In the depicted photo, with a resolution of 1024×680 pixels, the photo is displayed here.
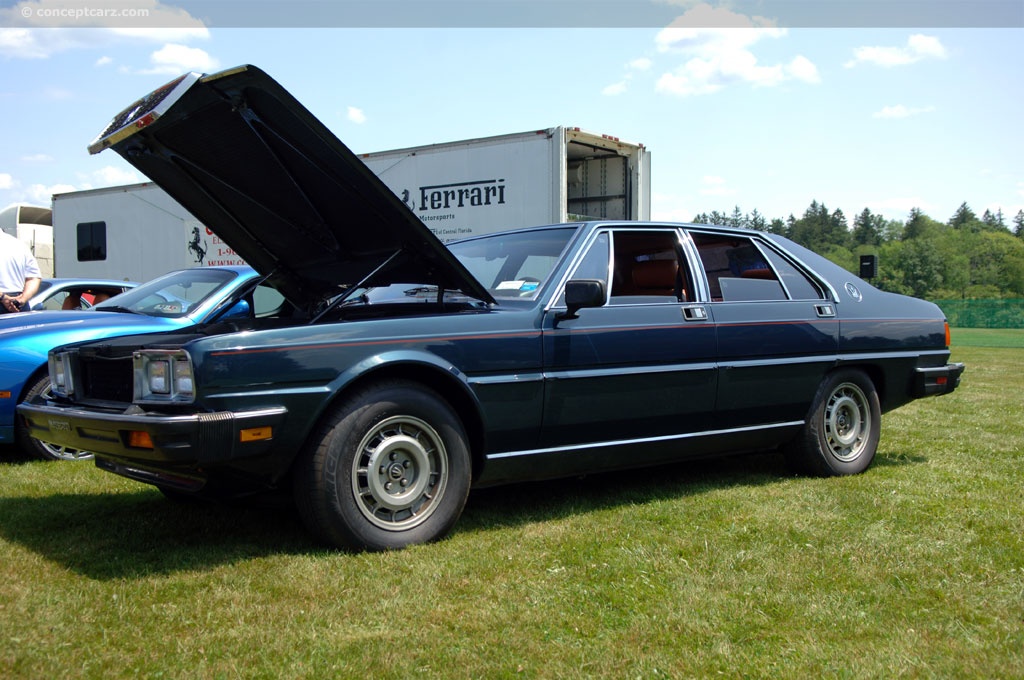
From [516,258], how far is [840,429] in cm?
250

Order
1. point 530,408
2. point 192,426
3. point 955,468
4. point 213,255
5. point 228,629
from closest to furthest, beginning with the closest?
1. point 228,629
2. point 192,426
3. point 530,408
4. point 955,468
5. point 213,255

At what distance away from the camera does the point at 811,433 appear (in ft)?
18.4

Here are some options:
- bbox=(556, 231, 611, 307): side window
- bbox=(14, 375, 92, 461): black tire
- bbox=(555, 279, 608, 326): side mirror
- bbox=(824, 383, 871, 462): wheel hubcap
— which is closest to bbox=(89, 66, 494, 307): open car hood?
bbox=(555, 279, 608, 326): side mirror

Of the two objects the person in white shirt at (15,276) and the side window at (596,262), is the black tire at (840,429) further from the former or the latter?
the person in white shirt at (15,276)

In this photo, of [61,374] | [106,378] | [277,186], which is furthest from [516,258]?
[61,374]

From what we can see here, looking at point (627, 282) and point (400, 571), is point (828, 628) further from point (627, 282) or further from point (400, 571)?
point (627, 282)

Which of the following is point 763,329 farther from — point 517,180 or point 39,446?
point 517,180

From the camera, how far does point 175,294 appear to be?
7.16m

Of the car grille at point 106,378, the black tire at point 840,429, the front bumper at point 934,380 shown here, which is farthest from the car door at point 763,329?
the car grille at point 106,378

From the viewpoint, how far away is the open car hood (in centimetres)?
390

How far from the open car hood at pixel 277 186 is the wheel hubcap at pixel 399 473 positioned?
2.87 feet

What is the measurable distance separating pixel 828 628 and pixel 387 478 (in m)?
1.92

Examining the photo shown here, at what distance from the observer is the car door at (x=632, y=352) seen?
4535 mm

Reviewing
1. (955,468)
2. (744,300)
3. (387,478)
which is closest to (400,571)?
(387,478)
